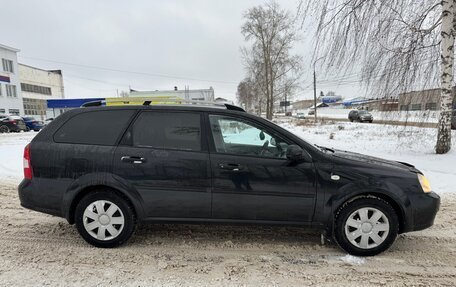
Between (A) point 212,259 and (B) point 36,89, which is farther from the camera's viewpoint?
(B) point 36,89

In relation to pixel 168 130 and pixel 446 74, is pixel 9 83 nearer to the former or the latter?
pixel 168 130

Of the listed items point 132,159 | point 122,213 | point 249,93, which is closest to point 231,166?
point 132,159

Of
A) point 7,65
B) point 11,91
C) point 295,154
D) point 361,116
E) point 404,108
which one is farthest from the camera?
point 11,91

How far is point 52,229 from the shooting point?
13.0 ft

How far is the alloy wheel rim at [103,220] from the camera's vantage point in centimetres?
338

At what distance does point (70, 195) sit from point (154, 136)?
3.87 feet

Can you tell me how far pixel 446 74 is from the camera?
26.8 feet

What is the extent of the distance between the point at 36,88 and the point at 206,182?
211 feet

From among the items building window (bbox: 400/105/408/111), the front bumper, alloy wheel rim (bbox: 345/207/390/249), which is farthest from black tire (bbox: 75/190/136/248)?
building window (bbox: 400/105/408/111)

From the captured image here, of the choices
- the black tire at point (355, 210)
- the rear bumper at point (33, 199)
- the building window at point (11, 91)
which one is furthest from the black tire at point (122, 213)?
the building window at point (11, 91)

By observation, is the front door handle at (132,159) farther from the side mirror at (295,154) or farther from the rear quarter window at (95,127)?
the side mirror at (295,154)

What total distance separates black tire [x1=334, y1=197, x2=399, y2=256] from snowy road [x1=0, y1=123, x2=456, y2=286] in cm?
10

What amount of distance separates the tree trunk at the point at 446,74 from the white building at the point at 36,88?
181 feet

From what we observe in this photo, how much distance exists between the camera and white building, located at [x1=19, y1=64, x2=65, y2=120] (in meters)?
51.3
